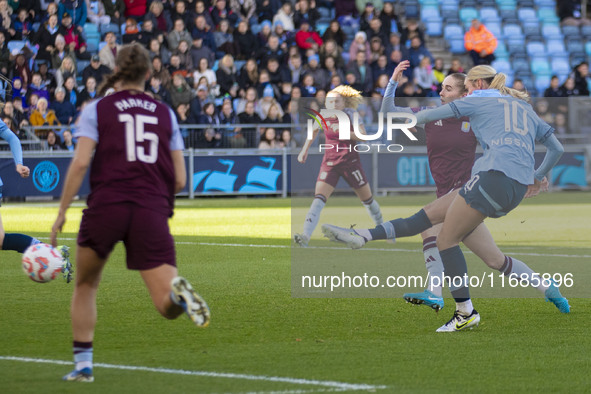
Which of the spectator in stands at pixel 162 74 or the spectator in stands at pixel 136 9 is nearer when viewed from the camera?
the spectator in stands at pixel 162 74

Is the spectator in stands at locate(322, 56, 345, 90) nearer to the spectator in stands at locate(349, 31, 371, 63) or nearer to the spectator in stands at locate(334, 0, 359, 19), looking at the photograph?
the spectator in stands at locate(349, 31, 371, 63)

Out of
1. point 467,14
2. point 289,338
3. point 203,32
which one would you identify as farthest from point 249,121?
point 289,338

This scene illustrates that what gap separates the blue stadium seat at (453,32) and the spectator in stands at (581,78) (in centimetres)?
404

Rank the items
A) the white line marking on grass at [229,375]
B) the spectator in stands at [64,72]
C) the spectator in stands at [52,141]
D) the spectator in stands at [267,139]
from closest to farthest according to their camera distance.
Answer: the white line marking on grass at [229,375] → the spectator in stands at [52,141] → the spectator in stands at [64,72] → the spectator in stands at [267,139]

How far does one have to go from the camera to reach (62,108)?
25.3 meters

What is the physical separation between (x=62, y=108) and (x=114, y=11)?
407 cm

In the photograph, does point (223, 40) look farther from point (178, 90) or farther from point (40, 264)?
point (40, 264)

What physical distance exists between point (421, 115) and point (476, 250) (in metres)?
1.40

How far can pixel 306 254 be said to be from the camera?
46.2 ft

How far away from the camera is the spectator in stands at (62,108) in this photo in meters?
25.3

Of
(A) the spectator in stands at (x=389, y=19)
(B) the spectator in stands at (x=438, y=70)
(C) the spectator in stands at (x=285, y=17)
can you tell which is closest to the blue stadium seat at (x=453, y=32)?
(A) the spectator in stands at (x=389, y=19)

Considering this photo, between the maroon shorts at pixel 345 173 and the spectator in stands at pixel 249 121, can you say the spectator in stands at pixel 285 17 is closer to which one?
the spectator in stands at pixel 249 121

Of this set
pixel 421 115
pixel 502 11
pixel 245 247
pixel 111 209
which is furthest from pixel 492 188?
pixel 502 11

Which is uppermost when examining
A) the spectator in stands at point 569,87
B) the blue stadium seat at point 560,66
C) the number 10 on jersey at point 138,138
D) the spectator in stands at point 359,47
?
the number 10 on jersey at point 138,138
